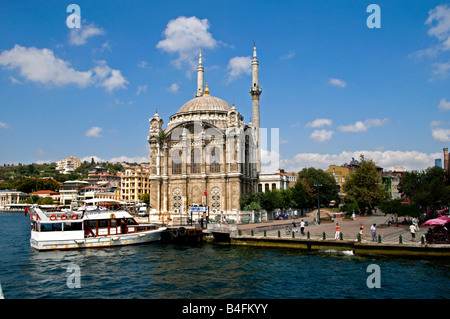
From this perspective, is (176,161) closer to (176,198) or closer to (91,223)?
(176,198)

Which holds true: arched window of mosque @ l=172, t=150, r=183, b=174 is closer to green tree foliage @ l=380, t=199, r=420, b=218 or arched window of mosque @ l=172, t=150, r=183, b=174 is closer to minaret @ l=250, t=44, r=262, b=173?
minaret @ l=250, t=44, r=262, b=173

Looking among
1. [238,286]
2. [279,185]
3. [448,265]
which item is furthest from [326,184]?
[238,286]

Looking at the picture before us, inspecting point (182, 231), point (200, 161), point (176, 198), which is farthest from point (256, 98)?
point (182, 231)

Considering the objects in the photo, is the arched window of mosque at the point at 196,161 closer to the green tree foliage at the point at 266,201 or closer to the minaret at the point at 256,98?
the green tree foliage at the point at 266,201

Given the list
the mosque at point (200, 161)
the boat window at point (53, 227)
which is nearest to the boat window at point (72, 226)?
the boat window at point (53, 227)

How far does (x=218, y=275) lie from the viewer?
746 inches

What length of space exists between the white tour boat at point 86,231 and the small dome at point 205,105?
78.6ft

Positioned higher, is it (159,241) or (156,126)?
(156,126)

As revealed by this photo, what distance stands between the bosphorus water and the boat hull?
1.27m

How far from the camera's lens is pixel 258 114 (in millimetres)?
57781

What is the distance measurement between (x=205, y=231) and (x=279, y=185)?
4736 centimetres

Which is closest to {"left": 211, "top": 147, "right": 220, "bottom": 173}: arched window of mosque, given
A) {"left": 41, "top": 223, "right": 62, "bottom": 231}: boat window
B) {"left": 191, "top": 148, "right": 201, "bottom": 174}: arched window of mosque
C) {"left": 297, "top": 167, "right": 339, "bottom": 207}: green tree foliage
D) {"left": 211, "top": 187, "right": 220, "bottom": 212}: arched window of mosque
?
{"left": 191, "top": 148, "right": 201, "bottom": 174}: arched window of mosque

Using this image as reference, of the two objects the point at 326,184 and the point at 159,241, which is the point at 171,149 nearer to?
the point at 159,241

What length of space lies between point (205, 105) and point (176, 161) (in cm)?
973
